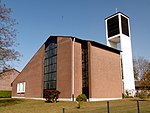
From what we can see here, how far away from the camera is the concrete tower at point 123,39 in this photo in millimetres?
35281

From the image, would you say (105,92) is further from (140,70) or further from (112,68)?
(140,70)

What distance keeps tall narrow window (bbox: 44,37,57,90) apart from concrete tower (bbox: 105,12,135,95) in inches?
568

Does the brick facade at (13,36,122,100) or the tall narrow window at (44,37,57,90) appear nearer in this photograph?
the brick facade at (13,36,122,100)

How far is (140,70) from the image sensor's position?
187ft

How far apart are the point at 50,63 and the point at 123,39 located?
16824 mm

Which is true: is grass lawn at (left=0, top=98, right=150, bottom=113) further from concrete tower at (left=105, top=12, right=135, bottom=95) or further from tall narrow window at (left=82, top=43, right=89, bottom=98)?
concrete tower at (left=105, top=12, right=135, bottom=95)

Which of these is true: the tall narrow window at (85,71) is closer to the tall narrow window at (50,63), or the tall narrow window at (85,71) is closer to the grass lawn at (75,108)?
the tall narrow window at (50,63)

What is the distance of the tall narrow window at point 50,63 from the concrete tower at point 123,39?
47.3 ft

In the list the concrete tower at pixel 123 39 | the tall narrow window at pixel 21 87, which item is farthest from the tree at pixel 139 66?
the tall narrow window at pixel 21 87

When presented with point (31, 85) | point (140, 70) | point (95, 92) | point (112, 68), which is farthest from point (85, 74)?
point (140, 70)

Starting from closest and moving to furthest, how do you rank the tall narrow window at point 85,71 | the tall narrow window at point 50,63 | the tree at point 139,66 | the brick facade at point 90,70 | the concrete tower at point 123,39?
1. the brick facade at point 90,70
2. the tall narrow window at point 85,71
3. the tall narrow window at point 50,63
4. the concrete tower at point 123,39
5. the tree at point 139,66

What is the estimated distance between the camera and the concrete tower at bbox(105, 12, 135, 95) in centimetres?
3528

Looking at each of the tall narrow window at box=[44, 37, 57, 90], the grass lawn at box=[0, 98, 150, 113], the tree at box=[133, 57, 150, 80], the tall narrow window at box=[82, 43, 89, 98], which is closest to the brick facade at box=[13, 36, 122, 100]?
the tall narrow window at box=[82, 43, 89, 98]

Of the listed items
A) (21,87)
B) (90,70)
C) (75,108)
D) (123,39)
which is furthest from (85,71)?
(21,87)
